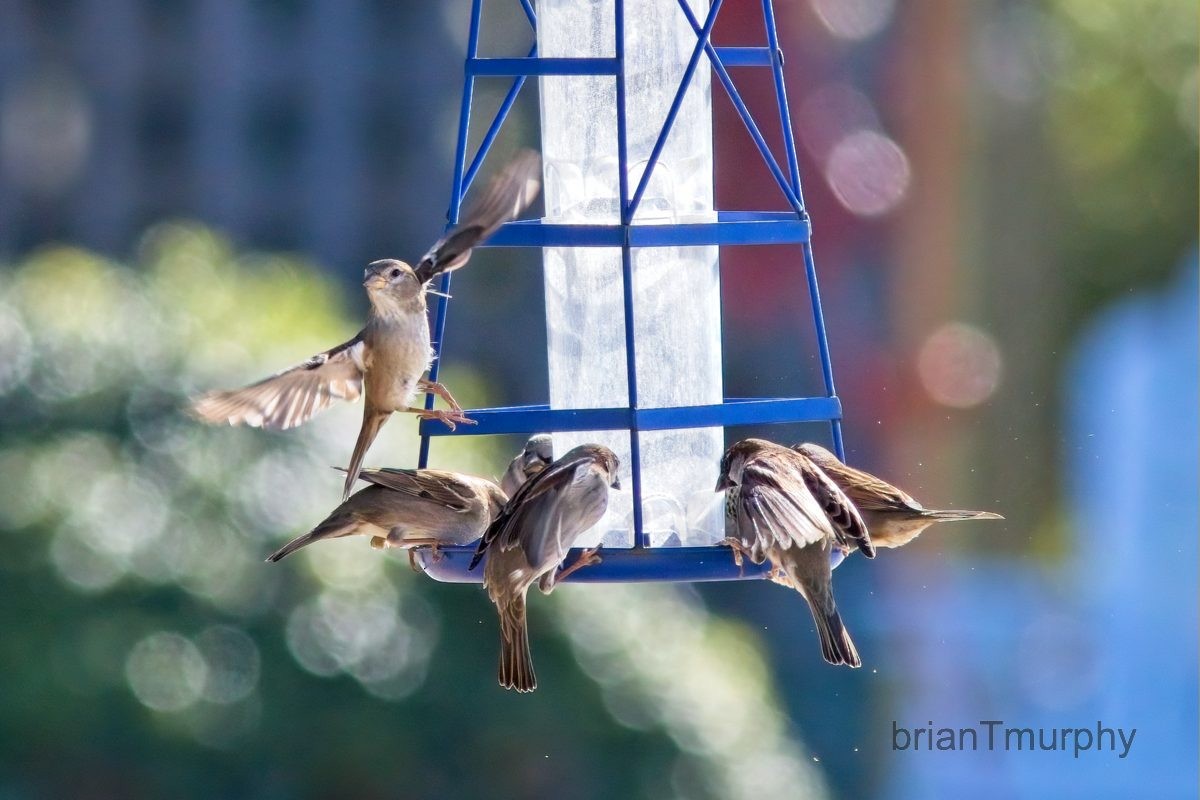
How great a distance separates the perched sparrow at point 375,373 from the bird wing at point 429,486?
4.0 inches

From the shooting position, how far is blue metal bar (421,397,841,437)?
3.29 m

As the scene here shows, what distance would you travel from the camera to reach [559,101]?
3777mm

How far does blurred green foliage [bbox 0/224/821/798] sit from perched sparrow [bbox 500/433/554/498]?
208 cm

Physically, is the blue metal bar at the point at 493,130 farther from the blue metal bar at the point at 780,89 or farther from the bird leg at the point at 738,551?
the bird leg at the point at 738,551

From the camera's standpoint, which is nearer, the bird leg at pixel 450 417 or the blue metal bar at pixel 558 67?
the blue metal bar at pixel 558 67

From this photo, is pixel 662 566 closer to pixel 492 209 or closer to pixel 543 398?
pixel 492 209

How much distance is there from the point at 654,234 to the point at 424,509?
3.57 ft

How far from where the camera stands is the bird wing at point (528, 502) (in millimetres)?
3320

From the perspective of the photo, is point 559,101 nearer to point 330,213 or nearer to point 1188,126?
point 1188,126

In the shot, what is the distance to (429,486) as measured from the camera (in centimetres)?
391

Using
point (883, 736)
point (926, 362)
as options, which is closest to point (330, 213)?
point (926, 362)

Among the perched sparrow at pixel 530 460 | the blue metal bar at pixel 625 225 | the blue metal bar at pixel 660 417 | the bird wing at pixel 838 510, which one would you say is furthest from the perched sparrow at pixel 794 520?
the perched sparrow at pixel 530 460

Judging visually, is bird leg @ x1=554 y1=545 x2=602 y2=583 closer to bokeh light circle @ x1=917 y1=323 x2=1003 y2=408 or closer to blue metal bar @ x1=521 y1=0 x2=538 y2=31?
blue metal bar @ x1=521 y1=0 x2=538 y2=31

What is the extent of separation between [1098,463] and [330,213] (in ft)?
22.7
